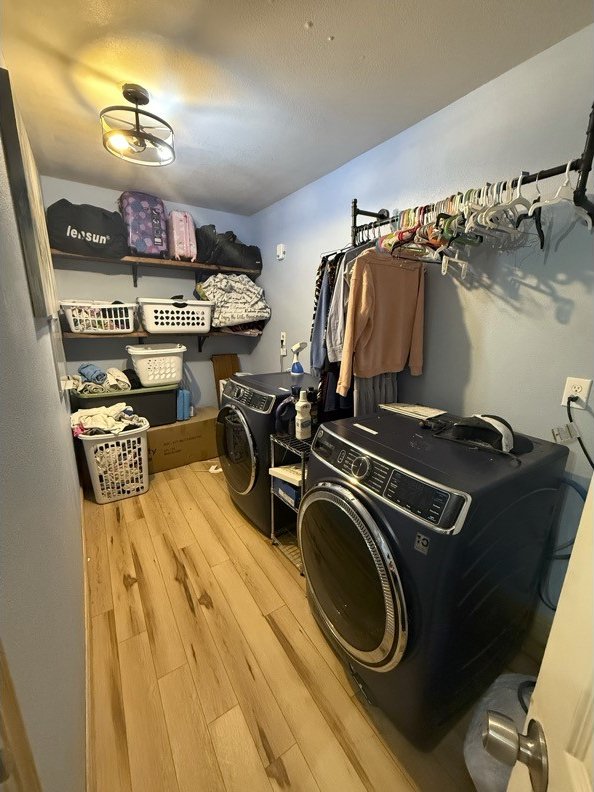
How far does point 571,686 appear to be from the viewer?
361 millimetres

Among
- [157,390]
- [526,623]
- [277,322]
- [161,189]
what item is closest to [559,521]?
[526,623]

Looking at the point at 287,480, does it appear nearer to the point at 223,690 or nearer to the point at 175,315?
the point at 223,690

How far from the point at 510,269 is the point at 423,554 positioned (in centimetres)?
124

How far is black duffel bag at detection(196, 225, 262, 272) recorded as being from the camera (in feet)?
8.71

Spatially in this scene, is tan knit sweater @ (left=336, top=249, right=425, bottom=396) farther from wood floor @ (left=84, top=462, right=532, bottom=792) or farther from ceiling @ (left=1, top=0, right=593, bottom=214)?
wood floor @ (left=84, top=462, right=532, bottom=792)

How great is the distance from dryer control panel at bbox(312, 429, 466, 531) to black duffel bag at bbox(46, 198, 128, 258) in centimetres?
232

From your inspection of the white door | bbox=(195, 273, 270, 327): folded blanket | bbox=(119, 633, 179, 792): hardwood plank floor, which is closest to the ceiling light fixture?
bbox=(195, 273, 270, 327): folded blanket

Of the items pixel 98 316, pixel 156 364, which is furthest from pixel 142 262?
pixel 156 364

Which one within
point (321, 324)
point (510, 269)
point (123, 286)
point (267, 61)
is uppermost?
point (267, 61)

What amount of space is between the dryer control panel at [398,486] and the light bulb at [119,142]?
5.58 feet

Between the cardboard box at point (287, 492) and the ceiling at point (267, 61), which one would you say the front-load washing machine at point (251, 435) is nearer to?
the cardboard box at point (287, 492)

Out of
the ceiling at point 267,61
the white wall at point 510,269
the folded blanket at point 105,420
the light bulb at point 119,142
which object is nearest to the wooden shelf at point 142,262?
the ceiling at point 267,61

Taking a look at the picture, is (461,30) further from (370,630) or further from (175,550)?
(175,550)

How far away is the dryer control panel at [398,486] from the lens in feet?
2.43
